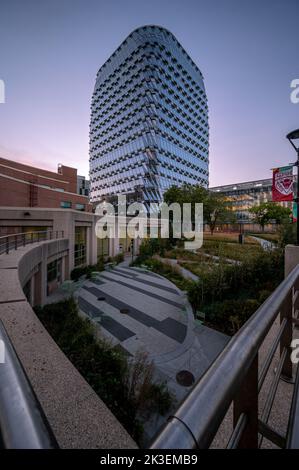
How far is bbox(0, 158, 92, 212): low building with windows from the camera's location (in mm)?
25812

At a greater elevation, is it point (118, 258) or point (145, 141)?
point (145, 141)

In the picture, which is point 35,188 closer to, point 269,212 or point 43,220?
point 43,220

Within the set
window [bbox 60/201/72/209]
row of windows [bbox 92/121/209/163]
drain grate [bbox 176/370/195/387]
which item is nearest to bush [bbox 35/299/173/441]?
drain grate [bbox 176/370/195/387]

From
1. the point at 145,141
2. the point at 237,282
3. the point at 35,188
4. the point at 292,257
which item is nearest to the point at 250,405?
the point at 292,257

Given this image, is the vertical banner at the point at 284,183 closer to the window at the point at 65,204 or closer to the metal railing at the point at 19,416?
the metal railing at the point at 19,416

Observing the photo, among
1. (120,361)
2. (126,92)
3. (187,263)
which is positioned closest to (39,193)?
(187,263)

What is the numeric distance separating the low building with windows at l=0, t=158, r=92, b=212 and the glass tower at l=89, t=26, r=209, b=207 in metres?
21.8

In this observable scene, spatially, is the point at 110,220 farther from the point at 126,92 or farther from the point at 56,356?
the point at 126,92

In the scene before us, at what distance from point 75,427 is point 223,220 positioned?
4189 centimetres

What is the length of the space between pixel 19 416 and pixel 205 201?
37.7 meters

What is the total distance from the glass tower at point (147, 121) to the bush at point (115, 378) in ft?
175

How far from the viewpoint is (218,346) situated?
28.8 ft

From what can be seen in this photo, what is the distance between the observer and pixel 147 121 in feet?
194
